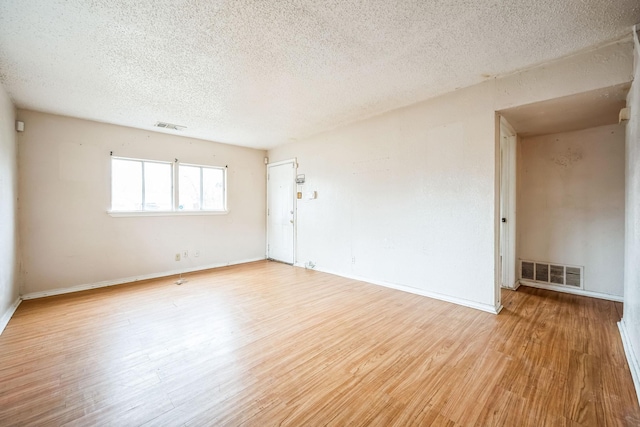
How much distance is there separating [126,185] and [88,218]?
723 millimetres

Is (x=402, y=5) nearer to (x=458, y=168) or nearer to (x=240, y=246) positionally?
(x=458, y=168)

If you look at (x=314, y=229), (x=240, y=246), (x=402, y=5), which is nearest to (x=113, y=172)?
(x=240, y=246)

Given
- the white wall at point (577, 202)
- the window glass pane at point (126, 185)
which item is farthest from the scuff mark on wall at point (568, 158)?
the window glass pane at point (126, 185)

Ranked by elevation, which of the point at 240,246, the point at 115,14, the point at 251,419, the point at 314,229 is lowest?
the point at 251,419

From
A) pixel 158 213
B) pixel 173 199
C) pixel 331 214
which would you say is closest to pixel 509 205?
pixel 331 214

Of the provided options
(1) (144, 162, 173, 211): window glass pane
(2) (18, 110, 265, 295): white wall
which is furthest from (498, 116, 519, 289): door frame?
(1) (144, 162, 173, 211): window glass pane

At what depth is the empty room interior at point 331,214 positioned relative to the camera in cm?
175

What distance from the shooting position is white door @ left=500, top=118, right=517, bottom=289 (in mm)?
3719

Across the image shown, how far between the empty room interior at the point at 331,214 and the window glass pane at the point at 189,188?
5 centimetres

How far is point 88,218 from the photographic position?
3975mm

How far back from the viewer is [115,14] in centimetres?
183

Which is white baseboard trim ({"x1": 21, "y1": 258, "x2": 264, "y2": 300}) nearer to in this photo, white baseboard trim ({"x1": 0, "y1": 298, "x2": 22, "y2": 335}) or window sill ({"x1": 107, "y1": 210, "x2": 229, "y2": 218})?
white baseboard trim ({"x1": 0, "y1": 298, "x2": 22, "y2": 335})

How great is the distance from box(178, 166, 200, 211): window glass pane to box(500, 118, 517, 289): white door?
5.21 metres

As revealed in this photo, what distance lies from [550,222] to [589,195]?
1.76 feet
